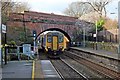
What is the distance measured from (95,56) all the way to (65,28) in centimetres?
2177

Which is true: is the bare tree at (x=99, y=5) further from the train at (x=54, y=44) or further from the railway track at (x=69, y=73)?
the railway track at (x=69, y=73)

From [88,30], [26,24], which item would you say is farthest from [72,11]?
[26,24]

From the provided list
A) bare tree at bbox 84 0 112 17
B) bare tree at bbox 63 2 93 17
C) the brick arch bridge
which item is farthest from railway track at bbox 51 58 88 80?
bare tree at bbox 63 2 93 17

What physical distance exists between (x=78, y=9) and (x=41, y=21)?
22250 mm

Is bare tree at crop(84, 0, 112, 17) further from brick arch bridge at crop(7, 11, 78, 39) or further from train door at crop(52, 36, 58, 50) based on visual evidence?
train door at crop(52, 36, 58, 50)

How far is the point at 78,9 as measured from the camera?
70000 mm

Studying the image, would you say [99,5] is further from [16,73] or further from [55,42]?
[16,73]

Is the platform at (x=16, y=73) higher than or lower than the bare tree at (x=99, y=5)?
lower

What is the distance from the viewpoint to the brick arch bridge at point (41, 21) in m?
45.2

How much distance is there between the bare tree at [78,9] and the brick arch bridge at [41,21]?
14870mm

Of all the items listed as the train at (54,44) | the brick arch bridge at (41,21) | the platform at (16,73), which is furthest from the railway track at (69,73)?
the brick arch bridge at (41,21)

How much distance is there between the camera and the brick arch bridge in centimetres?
4519

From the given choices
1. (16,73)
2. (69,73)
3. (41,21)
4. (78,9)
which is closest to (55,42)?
(41,21)

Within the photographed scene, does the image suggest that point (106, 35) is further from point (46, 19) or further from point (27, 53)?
point (27, 53)
